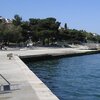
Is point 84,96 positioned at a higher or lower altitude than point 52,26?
lower

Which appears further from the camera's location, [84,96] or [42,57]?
[42,57]

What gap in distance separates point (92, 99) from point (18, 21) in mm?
97148

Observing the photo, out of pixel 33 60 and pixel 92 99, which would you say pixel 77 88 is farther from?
pixel 33 60

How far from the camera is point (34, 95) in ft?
56.7

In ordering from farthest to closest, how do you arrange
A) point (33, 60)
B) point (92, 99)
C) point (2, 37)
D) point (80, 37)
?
point (80, 37)
point (2, 37)
point (33, 60)
point (92, 99)

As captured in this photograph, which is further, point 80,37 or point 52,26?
point 80,37

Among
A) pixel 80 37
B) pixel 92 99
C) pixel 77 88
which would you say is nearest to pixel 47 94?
pixel 92 99

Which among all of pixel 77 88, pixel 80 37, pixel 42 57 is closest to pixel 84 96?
pixel 77 88

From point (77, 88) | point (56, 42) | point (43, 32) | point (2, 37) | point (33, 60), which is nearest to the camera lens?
point (77, 88)

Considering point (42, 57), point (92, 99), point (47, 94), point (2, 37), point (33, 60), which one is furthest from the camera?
point (2, 37)

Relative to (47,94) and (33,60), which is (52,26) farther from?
(47,94)

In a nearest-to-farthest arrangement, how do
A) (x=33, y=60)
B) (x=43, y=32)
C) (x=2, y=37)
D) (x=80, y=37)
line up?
(x=33, y=60)
(x=2, y=37)
(x=43, y=32)
(x=80, y=37)

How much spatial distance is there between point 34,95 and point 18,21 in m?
101

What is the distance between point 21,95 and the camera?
17391mm
